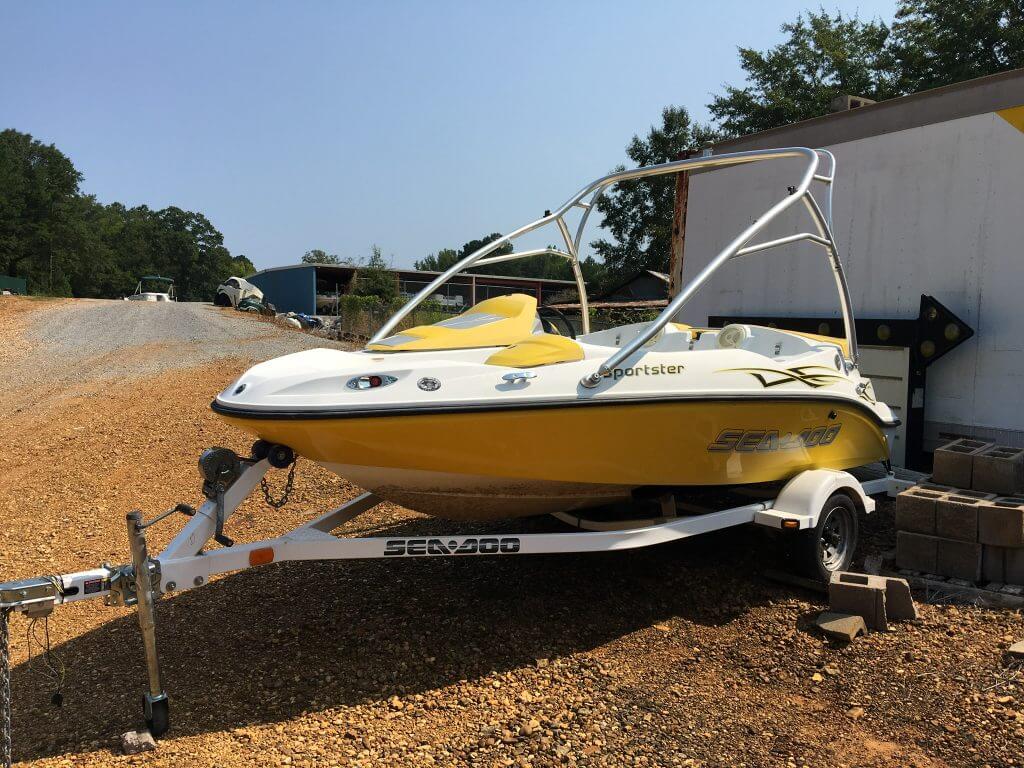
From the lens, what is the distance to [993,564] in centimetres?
378

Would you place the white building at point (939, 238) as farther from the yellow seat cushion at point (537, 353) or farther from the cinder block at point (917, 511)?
the yellow seat cushion at point (537, 353)

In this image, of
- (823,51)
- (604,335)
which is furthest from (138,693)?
(823,51)

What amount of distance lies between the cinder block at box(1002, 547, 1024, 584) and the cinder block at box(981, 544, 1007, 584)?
13 millimetres

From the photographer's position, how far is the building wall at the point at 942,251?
5.03 m

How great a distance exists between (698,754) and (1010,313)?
406 cm

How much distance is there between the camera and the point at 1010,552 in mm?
3732

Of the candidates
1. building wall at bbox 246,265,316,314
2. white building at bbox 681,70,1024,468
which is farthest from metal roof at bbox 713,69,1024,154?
building wall at bbox 246,265,316,314

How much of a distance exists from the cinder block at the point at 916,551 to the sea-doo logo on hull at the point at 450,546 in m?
2.26

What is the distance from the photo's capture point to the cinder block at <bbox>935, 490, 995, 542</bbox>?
377 centimetres

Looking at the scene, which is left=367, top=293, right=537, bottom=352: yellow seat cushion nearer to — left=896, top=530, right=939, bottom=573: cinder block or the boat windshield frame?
the boat windshield frame

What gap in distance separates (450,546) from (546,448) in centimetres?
58

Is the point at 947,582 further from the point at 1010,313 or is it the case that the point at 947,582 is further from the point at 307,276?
the point at 307,276

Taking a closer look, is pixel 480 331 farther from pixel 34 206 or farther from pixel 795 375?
pixel 34 206

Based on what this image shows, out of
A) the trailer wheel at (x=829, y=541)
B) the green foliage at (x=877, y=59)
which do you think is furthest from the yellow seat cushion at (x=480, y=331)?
the green foliage at (x=877, y=59)
